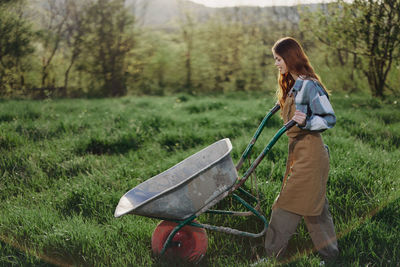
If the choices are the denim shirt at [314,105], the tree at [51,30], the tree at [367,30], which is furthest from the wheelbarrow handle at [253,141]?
the tree at [51,30]

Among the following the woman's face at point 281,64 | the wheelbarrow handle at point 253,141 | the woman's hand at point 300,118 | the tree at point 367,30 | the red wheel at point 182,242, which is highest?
the tree at point 367,30

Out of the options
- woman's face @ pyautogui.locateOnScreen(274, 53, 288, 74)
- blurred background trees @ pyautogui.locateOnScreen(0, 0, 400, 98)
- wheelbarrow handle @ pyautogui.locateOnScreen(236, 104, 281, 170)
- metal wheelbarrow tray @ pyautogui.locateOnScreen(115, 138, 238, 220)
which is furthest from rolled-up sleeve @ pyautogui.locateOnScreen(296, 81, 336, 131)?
blurred background trees @ pyautogui.locateOnScreen(0, 0, 400, 98)

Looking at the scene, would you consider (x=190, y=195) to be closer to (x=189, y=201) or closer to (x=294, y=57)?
(x=189, y=201)

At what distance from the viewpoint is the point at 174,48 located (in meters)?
12.5

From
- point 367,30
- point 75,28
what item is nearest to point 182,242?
point 367,30

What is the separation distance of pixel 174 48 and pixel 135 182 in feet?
30.6

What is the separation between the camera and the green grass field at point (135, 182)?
2.74 m

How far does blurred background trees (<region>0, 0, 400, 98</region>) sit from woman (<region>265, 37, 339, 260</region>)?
19.5 ft

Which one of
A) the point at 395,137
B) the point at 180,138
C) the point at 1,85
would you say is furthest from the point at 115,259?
the point at 1,85

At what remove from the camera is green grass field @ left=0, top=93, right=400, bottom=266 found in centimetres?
274

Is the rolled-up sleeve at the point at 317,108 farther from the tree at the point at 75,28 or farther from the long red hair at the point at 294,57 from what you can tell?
the tree at the point at 75,28

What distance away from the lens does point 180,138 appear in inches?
211

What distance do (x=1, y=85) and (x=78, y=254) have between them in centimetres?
881

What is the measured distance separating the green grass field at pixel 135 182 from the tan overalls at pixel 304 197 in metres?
0.15
